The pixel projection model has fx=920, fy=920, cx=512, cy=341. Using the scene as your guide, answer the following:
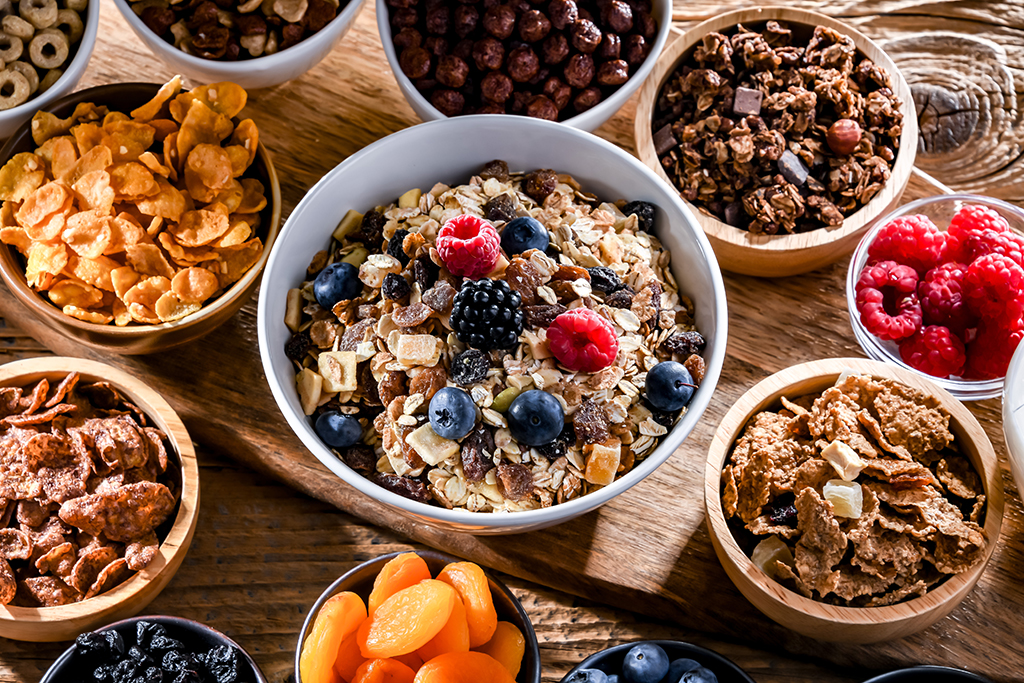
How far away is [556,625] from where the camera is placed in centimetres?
139

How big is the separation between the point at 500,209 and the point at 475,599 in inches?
20.6

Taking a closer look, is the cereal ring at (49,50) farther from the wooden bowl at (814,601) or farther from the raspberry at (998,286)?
the raspberry at (998,286)

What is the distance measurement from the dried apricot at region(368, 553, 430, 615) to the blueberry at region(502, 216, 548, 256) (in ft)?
1.43

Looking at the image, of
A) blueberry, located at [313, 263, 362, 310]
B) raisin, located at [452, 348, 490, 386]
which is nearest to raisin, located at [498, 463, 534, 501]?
raisin, located at [452, 348, 490, 386]

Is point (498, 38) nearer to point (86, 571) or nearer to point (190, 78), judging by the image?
point (190, 78)

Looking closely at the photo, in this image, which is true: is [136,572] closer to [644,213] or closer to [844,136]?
[644,213]

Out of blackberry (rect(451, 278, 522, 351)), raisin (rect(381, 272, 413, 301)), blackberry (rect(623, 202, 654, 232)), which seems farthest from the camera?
blackberry (rect(623, 202, 654, 232))

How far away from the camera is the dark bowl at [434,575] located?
1.23m

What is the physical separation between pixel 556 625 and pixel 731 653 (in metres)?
0.26

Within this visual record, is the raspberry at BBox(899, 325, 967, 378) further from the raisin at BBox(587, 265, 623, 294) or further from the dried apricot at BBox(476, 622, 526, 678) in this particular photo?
the dried apricot at BBox(476, 622, 526, 678)

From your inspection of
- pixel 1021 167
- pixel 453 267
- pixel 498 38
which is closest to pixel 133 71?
pixel 498 38

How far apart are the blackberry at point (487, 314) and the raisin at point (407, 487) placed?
0.20 m

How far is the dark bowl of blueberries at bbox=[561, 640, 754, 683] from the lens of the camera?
1.22 m

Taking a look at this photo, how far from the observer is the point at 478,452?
1.15 metres
